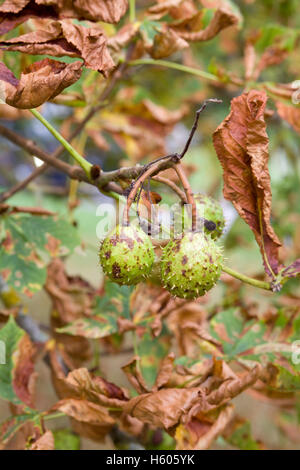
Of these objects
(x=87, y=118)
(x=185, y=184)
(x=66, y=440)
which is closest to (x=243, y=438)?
(x=66, y=440)

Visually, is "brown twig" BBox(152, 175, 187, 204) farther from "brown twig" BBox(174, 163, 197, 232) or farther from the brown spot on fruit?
the brown spot on fruit

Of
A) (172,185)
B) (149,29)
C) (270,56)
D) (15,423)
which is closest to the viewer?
(172,185)

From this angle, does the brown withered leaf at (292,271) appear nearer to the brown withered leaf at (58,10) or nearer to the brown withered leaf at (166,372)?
the brown withered leaf at (166,372)

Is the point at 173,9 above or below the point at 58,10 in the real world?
above

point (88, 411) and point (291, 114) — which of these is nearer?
point (88, 411)

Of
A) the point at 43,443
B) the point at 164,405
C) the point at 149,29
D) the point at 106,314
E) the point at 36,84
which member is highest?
the point at 149,29

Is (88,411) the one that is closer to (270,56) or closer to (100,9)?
(100,9)

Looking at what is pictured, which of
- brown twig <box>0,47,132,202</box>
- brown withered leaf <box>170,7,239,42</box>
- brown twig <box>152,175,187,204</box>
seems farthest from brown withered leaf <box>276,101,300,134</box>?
brown twig <box>152,175,187,204</box>
